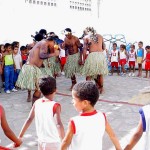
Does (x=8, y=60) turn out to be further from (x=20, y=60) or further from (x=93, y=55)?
(x=93, y=55)

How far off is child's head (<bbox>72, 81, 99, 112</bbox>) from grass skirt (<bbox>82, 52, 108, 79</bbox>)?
5.15 metres

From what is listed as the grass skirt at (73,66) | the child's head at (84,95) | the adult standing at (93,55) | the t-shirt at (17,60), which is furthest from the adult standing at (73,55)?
the child's head at (84,95)

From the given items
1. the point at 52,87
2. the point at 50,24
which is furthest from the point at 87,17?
the point at 52,87

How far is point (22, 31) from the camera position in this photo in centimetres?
1065

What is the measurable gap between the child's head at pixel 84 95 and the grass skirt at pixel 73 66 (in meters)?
5.55

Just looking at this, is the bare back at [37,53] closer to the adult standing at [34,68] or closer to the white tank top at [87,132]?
the adult standing at [34,68]

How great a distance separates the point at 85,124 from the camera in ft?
7.73

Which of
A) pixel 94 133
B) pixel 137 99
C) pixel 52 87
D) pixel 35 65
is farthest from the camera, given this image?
pixel 137 99

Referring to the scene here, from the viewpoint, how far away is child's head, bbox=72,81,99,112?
2.42 metres

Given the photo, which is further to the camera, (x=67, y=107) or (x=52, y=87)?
(x=67, y=107)

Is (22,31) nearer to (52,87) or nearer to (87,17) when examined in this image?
(87,17)

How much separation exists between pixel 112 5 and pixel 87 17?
1.25m

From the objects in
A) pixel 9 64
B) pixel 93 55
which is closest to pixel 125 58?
pixel 93 55

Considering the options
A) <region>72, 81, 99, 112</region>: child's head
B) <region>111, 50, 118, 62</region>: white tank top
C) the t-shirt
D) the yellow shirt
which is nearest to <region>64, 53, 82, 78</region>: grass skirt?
the t-shirt
